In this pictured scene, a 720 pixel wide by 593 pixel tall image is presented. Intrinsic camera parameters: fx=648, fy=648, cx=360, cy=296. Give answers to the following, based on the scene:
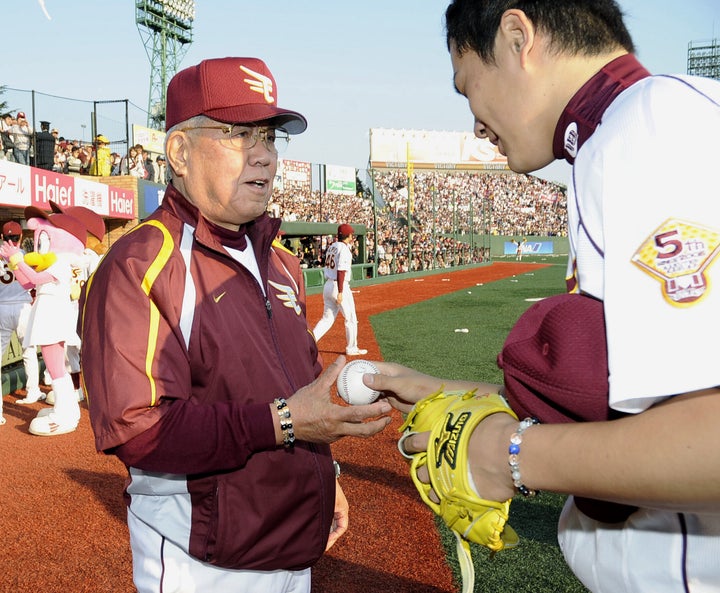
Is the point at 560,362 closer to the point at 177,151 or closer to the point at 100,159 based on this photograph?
the point at 177,151

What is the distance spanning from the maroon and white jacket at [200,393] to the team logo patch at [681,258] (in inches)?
46.5

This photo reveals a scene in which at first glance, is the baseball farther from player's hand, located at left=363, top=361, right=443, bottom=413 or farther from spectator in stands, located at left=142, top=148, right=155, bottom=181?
spectator in stands, located at left=142, top=148, right=155, bottom=181

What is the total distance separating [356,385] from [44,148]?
51.5ft

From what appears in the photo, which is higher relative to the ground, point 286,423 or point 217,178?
point 217,178

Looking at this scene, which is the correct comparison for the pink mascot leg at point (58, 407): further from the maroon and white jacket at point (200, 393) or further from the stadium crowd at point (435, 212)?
the stadium crowd at point (435, 212)

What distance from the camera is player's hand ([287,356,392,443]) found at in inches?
71.2

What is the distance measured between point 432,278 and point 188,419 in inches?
1139

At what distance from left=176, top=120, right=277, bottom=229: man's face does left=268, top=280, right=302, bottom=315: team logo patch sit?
0.27m

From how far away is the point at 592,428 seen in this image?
38.3 inches

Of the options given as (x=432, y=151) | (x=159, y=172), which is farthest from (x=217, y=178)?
(x=432, y=151)

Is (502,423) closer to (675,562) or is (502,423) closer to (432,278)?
(675,562)

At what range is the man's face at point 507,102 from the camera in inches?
49.8

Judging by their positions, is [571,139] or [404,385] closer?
[571,139]

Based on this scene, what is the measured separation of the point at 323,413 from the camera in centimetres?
181
